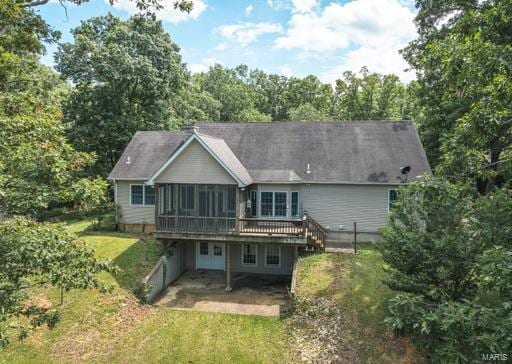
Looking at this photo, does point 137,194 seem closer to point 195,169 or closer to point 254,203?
point 195,169

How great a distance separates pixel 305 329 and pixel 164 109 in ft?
84.1

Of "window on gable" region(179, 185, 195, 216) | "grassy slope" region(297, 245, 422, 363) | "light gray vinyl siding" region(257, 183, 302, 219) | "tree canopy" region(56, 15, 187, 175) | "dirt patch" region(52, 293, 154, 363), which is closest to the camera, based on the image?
"grassy slope" region(297, 245, 422, 363)

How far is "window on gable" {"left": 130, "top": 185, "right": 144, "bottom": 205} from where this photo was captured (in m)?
21.5

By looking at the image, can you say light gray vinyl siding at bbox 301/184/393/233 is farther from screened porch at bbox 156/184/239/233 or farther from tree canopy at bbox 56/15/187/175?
tree canopy at bbox 56/15/187/175

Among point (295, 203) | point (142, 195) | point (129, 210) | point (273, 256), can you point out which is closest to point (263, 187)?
point (295, 203)

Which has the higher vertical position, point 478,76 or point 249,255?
point 478,76

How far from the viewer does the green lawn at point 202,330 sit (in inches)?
475

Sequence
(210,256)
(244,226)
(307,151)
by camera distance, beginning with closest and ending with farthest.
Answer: (244,226) < (210,256) < (307,151)

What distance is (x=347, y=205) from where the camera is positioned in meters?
19.8

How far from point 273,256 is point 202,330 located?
22.6 ft

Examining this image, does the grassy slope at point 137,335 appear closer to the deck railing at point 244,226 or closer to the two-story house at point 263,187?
the deck railing at point 244,226

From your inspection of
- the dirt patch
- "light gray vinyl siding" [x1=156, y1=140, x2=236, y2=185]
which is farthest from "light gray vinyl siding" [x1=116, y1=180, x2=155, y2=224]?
the dirt patch

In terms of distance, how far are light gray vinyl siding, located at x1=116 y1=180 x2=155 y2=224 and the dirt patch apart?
6777 mm

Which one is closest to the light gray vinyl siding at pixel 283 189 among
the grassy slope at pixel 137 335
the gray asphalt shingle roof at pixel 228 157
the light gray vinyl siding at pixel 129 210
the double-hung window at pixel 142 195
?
the gray asphalt shingle roof at pixel 228 157
